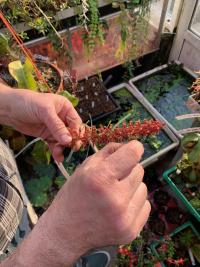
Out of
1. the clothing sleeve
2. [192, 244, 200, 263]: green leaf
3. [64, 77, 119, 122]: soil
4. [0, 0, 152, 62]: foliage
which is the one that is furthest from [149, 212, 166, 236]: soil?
[0, 0, 152, 62]: foliage

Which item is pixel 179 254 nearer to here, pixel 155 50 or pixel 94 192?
pixel 94 192

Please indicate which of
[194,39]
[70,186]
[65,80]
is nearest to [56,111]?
[70,186]

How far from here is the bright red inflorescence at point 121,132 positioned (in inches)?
31.0

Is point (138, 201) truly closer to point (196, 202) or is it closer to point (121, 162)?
point (121, 162)

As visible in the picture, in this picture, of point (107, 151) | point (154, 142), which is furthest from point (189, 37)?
point (107, 151)

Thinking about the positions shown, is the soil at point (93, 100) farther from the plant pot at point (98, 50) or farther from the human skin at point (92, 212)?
the human skin at point (92, 212)

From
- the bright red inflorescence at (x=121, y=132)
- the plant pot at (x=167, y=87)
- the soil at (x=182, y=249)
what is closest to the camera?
the bright red inflorescence at (x=121, y=132)

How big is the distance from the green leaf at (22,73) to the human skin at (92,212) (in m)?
0.69

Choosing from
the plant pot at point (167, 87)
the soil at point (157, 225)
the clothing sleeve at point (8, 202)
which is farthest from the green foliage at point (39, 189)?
the plant pot at point (167, 87)

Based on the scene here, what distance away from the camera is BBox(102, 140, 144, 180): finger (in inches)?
25.3

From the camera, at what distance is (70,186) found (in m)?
0.68

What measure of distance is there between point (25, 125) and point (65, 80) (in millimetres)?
631

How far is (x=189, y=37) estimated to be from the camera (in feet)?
5.74

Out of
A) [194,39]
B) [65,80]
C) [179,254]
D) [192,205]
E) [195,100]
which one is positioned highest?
[194,39]
